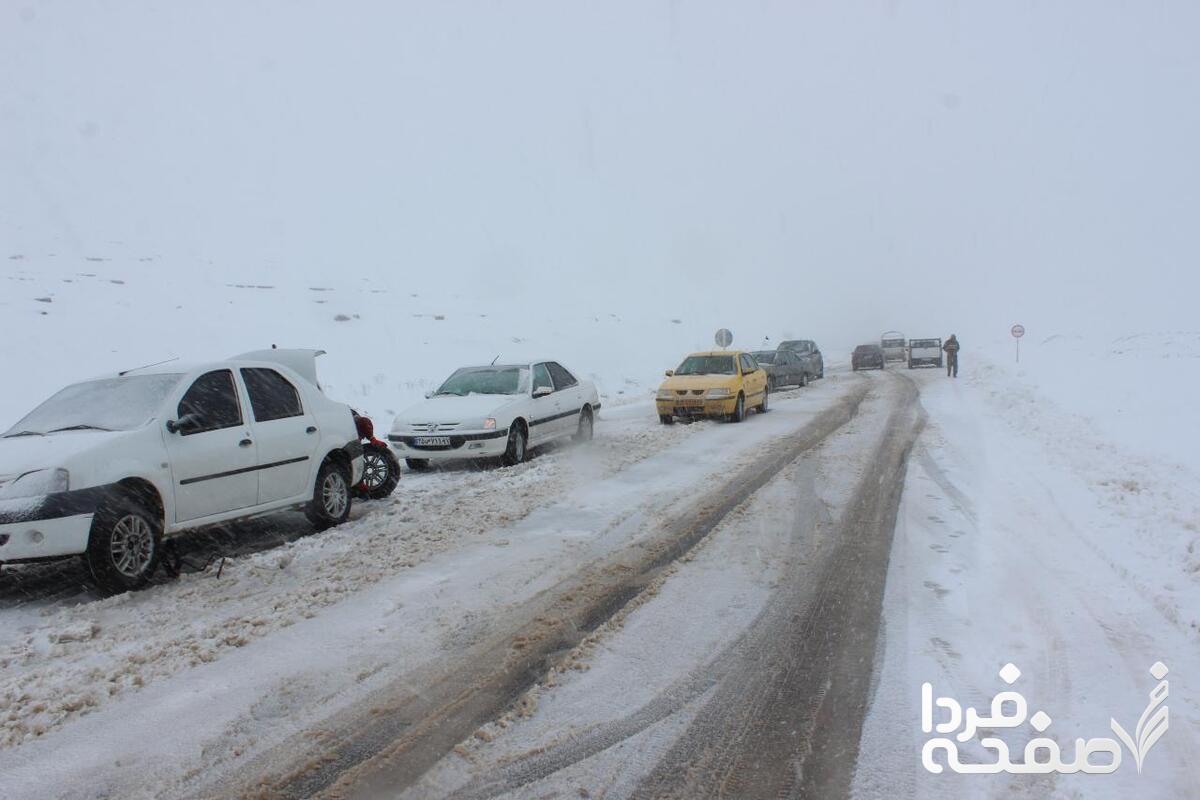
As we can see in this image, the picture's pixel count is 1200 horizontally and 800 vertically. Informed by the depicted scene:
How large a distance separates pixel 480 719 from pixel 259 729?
1.02 metres

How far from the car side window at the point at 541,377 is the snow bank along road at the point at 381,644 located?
3.84m

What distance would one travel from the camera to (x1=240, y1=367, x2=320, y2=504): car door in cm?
669

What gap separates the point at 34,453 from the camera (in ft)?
17.5

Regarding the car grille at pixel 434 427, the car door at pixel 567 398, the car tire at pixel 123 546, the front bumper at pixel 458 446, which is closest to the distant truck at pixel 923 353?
the car door at pixel 567 398

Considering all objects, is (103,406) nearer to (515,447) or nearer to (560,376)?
(515,447)

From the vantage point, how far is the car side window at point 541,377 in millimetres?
11852

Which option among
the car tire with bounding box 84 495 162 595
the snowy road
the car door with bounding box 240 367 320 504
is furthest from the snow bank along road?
the car door with bounding box 240 367 320 504

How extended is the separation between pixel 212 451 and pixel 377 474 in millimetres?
2962

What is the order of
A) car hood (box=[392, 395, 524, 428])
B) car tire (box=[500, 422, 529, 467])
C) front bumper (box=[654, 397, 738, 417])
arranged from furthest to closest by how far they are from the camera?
front bumper (box=[654, 397, 738, 417]) → car tire (box=[500, 422, 529, 467]) → car hood (box=[392, 395, 524, 428])

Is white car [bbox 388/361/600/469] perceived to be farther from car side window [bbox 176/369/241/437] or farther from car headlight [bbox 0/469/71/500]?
car headlight [bbox 0/469/71/500]

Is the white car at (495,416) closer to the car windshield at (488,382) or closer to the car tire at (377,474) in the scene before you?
the car windshield at (488,382)

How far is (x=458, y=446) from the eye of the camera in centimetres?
1040

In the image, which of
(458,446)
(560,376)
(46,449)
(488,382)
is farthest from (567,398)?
(46,449)

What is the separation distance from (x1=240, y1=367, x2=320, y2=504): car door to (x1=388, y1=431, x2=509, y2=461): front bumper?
3.13m
